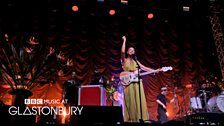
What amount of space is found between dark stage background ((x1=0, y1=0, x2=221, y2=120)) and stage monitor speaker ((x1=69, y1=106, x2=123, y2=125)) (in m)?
5.64

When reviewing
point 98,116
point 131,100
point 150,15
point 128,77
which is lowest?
point 98,116

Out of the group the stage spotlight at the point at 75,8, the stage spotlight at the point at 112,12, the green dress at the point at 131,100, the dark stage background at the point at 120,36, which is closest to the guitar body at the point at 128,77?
the green dress at the point at 131,100

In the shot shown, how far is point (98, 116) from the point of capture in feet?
13.3

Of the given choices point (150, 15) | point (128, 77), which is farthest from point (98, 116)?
point (150, 15)

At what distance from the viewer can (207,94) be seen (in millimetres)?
9234

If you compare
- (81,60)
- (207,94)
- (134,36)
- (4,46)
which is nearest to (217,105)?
(207,94)

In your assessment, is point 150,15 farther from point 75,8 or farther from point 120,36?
point 75,8

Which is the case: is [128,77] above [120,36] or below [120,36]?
below

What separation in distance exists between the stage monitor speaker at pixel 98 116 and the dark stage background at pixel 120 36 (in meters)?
5.64

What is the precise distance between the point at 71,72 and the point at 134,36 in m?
2.87

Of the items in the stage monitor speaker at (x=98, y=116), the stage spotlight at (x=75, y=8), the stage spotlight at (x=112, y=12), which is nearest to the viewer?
the stage monitor speaker at (x=98, y=116)

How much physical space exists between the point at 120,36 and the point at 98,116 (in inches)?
273

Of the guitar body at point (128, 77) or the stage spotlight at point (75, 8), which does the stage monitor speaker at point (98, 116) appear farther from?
the stage spotlight at point (75, 8)

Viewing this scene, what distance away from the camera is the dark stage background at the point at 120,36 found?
381 inches
